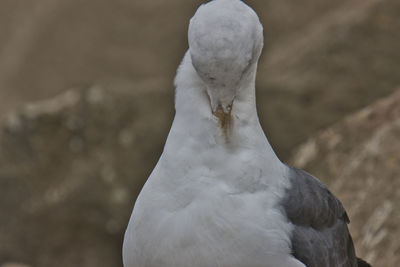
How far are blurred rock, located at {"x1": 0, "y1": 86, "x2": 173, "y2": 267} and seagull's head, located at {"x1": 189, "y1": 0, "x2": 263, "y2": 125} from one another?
3.85m

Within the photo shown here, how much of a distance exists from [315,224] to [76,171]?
3693 mm

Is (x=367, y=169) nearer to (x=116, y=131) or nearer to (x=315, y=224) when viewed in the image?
(x=315, y=224)

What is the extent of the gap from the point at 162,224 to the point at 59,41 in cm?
687

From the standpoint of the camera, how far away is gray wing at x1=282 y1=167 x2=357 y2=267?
10.9 feet

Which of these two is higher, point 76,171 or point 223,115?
point 223,115

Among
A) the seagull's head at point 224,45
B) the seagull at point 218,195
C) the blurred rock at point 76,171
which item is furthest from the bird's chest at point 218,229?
the blurred rock at point 76,171

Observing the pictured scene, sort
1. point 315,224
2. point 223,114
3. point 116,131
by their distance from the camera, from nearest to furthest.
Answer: point 223,114, point 315,224, point 116,131

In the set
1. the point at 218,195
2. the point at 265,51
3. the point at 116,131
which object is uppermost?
the point at 218,195

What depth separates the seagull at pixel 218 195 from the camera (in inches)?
125

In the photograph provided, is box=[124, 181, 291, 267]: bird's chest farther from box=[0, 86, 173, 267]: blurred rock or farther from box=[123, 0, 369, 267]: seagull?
box=[0, 86, 173, 267]: blurred rock

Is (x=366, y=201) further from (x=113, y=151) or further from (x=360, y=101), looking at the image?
(x=113, y=151)

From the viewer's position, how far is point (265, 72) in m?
7.42

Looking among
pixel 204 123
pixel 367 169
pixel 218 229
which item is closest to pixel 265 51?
pixel 367 169

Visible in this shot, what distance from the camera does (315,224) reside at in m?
3.48
